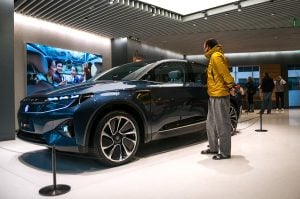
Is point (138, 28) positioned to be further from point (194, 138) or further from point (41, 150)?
point (41, 150)

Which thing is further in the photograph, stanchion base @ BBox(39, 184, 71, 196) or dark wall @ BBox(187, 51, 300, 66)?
dark wall @ BBox(187, 51, 300, 66)

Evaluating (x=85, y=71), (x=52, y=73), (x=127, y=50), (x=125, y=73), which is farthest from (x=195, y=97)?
(x=127, y=50)

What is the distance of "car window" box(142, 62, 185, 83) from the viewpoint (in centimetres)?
455

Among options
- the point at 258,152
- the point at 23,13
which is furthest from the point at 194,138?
the point at 23,13

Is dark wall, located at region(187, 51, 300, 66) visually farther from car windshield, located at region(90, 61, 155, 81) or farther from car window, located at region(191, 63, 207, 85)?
car windshield, located at region(90, 61, 155, 81)

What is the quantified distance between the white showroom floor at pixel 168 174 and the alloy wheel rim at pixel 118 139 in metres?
0.16

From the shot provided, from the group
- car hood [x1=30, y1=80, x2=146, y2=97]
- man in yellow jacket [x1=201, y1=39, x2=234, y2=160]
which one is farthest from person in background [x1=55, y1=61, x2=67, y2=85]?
man in yellow jacket [x1=201, y1=39, x2=234, y2=160]

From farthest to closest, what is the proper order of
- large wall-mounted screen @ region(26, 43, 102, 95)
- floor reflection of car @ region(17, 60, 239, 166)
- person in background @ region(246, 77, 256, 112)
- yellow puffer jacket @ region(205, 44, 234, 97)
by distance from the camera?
person in background @ region(246, 77, 256, 112) → large wall-mounted screen @ region(26, 43, 102, 95) → yellow puffer jacket @ region(205, 44, 234, 97) → floor reflection of car @ region(17, 60, 239, 166)

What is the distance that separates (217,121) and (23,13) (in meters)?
5.88

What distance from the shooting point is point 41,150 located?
4895 millimetres

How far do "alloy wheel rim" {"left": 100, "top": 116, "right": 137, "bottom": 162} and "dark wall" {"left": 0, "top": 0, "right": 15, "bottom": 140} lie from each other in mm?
3078

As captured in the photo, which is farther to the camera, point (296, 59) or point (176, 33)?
point (296, 59)

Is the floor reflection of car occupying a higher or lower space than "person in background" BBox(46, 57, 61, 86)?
lower

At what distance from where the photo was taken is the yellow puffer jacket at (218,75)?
4.06 m
